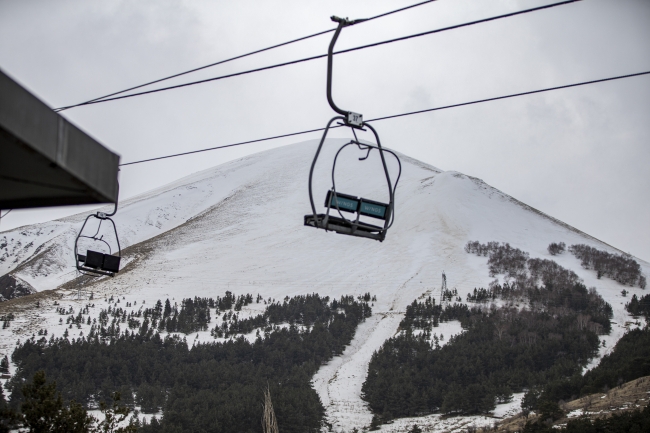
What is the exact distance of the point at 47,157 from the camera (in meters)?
4.12

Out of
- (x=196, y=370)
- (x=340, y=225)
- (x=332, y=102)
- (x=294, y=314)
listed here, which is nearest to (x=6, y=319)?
(x=196, y=370)

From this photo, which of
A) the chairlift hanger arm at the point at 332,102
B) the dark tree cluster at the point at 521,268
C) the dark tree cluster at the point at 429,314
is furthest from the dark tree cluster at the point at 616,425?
the dark tree cluster at the point at 521,268

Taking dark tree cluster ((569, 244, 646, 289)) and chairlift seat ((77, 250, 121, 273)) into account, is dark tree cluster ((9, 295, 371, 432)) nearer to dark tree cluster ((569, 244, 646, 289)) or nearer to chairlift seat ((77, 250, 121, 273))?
chairlift seat ((77, 250, 121, 273))

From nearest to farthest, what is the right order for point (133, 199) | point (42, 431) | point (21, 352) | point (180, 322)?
point (42, 431) → point (21, 352) → point (180, 322) → point (133, 199)

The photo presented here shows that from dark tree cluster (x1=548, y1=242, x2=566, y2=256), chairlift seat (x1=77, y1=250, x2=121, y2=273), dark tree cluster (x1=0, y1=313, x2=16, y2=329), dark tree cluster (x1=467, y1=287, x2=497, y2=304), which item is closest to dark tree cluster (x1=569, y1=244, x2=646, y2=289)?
dark tree cluster (x1=548, y1=242, x2=566, y2=256)

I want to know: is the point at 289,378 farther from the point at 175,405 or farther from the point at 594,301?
the point at 594,301

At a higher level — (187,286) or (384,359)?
(187,286)

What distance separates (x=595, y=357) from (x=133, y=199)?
7679 cm

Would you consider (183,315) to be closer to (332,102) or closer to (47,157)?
(332,102)

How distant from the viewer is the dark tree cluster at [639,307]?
151ft

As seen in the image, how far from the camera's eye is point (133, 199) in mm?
100562

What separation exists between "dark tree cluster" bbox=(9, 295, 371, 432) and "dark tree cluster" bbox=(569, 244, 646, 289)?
25411mm

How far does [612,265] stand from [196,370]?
135 ft

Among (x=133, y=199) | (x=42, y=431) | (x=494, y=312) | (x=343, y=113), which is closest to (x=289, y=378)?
(x=494, y=312)
